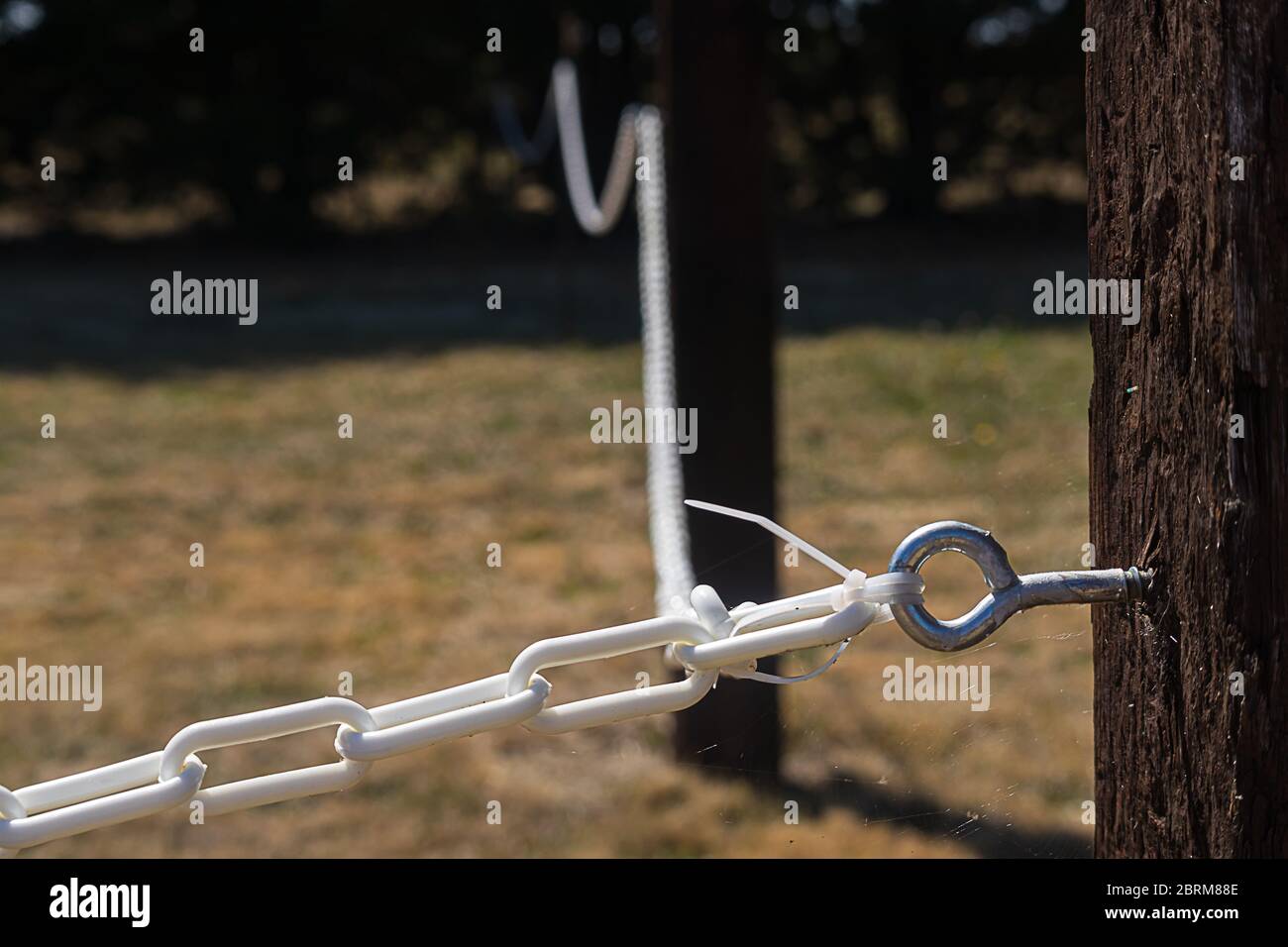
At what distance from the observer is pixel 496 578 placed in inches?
189

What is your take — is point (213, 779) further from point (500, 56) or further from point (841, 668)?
point (500, 56)

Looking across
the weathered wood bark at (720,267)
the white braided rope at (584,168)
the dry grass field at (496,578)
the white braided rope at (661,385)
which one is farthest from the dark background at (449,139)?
the weathered wood bark at (720,267)

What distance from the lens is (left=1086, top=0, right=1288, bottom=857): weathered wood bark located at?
1.00 m

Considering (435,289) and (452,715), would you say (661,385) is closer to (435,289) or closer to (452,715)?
(452,715)

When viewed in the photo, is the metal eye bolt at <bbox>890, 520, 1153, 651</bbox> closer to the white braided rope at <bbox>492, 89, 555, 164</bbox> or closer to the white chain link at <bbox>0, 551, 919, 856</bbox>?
the white chain link at <bbox>0, 551, 919, 856</bbox>

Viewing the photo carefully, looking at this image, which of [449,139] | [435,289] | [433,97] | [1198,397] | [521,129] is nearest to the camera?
[1198,397]

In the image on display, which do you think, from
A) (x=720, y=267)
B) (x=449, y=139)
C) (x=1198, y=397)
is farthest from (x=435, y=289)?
(x=1198, y=397)

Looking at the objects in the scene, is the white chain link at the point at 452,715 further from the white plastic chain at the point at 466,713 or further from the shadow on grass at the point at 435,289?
the shadow on grass at the point at 435,289

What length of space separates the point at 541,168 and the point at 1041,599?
1118 centimetres

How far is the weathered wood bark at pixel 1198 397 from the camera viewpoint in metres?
1.00

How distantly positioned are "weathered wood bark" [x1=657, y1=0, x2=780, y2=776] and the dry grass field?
1.34 ft

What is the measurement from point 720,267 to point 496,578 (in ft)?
6.31

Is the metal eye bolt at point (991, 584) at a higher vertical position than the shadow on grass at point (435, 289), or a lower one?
lower
